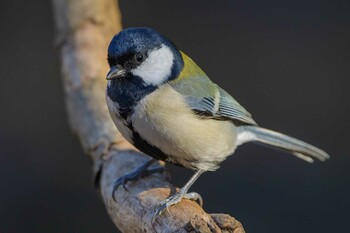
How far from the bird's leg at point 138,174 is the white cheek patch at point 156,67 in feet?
0.87

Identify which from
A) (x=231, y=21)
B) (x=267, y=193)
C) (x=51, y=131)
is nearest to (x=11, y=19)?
(x=51, y=131)

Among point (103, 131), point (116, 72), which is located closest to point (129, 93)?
point (116, 72)

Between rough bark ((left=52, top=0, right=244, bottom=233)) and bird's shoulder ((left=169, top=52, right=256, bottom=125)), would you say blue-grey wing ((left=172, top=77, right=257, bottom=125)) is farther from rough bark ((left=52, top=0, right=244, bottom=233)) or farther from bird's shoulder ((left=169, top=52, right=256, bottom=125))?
rough bark ((left=52, top=0, right=244, bottom=233))

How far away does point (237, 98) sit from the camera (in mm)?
3121

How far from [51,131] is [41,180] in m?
A: 0.26

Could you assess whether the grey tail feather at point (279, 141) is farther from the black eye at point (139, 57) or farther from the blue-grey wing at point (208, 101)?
the black eye at point (139, 57)

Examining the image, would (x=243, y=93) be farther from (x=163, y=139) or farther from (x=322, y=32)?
(x=163, y=139)

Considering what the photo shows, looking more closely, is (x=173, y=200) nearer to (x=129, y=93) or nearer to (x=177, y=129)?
(x=177, y=129)

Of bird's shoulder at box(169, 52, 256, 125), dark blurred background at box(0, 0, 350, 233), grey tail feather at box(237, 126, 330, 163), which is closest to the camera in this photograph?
bird's shoulder at box(169, 52, 256, 125)

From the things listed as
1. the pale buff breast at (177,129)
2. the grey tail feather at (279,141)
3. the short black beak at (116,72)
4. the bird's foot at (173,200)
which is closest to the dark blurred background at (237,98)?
the grey tail feather at (279,141)

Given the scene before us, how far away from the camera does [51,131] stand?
3.21 m

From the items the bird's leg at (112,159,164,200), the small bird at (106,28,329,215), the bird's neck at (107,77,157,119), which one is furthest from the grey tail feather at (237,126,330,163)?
the bird's neck at (107,77,157,119)

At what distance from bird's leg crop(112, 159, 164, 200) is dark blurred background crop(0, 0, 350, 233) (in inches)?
37.0

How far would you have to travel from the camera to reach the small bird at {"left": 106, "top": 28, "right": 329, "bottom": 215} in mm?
1712
